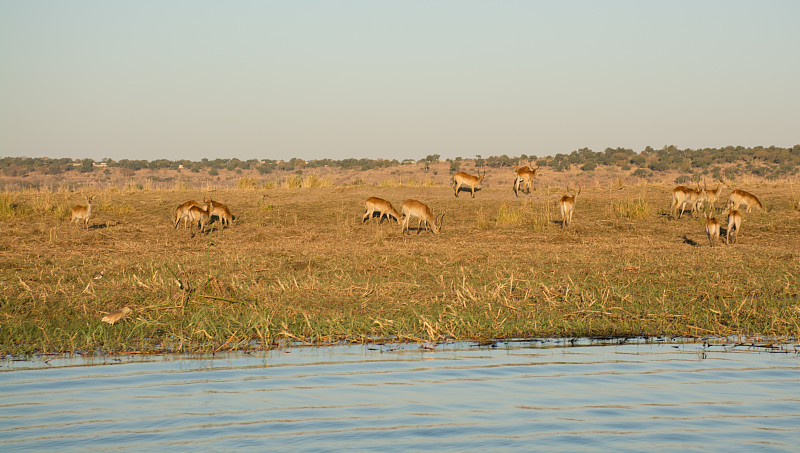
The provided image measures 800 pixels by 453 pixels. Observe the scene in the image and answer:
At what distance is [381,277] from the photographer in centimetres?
1373

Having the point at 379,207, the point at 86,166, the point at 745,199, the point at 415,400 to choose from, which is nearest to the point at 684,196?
the point at 745,199

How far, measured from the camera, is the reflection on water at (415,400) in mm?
5836

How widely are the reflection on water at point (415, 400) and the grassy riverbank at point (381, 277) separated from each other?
805 mm

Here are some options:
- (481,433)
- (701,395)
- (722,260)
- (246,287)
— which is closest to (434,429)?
(481,433)

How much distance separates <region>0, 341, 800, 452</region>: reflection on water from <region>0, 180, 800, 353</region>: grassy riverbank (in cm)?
81

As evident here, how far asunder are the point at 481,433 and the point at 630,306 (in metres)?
5.64

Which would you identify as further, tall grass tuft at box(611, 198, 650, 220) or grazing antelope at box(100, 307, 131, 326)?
tall grass tuft at box(611, 198, 650, 220)

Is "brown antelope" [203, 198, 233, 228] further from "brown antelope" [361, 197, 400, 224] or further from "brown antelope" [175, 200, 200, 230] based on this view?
"brown antelope" [361, 197, 400, 224]

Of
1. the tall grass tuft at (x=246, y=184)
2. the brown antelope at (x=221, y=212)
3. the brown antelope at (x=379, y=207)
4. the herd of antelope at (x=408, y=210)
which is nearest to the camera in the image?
the herd of antelope at (x=408, y=210)

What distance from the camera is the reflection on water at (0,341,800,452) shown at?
584 centimetres

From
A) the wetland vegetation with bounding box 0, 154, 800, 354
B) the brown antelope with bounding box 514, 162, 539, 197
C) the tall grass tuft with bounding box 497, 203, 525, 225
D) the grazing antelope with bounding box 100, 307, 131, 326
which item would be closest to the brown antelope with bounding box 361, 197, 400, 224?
the wetland vegetation with bounding box 0, 154, 800, 354

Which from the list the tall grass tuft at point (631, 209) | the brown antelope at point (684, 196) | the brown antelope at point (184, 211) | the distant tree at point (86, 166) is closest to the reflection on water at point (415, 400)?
the brown antelope at point (184, 211)

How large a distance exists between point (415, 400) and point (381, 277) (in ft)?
22.3

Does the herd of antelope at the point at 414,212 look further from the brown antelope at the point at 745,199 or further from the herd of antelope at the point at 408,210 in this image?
the brown antelope at the point at 745,199
